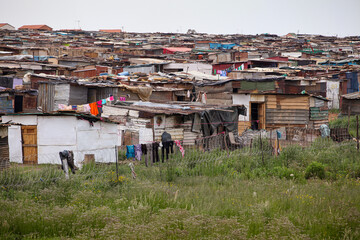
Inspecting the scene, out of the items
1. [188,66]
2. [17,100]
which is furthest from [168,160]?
[188,66]

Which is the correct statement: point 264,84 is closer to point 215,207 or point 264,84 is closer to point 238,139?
point 238,139

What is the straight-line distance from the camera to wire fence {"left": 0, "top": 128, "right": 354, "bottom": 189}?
371 inches

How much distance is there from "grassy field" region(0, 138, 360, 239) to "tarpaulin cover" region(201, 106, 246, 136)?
16.3 ft

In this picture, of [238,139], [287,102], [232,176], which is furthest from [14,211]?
[287,102]

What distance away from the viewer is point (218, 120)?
18.1 meters

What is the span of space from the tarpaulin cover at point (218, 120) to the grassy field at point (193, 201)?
16.3 feet

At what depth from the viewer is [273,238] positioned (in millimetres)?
5992

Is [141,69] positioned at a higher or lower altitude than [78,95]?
higher

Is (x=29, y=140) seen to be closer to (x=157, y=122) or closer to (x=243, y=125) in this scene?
(x=157, y=122)

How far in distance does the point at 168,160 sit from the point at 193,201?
3.50m

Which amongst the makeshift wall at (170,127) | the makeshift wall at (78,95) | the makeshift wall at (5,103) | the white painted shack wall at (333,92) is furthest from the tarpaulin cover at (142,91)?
the white painted shack wall at (333,92)

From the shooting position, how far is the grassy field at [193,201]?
6.39 m

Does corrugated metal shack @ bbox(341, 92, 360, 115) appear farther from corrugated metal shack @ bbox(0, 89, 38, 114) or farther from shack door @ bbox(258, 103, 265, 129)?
corrugated metal shack @ bbox(0, 89, 38, 114)

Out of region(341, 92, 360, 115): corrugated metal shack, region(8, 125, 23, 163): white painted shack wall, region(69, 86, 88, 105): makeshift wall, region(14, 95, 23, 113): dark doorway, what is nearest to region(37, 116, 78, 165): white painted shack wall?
region(8, 125, 23, 163): white painted shack wall
